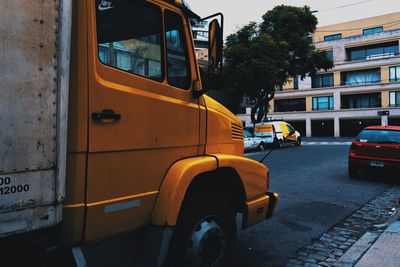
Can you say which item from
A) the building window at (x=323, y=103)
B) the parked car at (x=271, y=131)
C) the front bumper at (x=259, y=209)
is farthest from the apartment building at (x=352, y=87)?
the front bumper at (x=259, y=209)

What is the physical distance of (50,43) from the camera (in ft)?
7.77

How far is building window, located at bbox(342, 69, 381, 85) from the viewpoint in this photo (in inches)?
1927

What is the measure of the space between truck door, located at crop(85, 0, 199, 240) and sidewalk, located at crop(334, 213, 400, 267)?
8.67 feet

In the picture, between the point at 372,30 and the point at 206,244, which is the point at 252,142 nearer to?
the point at 206,244

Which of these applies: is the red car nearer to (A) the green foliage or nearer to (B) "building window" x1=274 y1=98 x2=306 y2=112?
(A) the green foliage

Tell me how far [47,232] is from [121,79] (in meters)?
1.19

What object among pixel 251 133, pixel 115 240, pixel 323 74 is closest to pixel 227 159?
pixel 115 240

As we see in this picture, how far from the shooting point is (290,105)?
182ft

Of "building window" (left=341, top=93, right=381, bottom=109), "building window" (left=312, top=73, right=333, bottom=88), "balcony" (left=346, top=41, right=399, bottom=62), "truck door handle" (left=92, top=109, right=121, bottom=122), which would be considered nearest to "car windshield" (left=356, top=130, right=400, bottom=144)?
"truck door handle" (left=92, top=109, right=121, bottom=122)

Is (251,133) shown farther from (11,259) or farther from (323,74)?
(323,74)

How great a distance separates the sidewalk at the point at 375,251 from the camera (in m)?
4.63

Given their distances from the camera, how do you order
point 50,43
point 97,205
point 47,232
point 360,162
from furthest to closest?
point 360,162 < point 97,205 < point 47,232 < point 50,43

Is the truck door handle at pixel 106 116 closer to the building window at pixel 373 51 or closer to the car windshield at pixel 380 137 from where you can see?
the car windshield at pixel 380 137

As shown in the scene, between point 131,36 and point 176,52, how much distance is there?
0.61 meters
